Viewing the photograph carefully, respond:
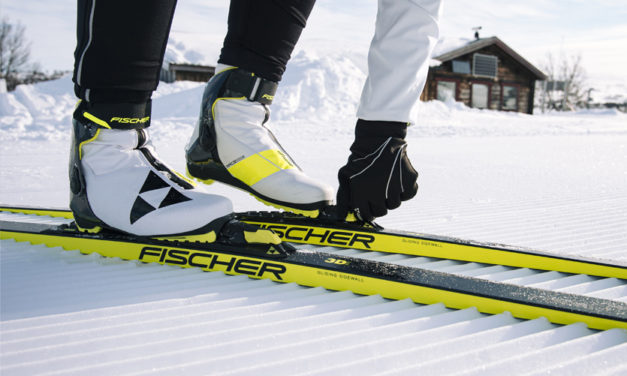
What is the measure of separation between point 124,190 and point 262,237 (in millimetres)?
318

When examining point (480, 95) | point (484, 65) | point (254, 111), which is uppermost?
point (484, 65)

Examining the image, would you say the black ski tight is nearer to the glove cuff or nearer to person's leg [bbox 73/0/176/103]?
person's leg [bbox 73/0/176/103]

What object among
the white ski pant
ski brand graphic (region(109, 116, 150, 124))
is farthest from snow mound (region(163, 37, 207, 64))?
the white ski pant

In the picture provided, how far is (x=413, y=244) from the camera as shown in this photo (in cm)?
104

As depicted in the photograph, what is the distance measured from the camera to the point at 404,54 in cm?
101

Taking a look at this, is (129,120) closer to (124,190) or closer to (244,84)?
(124,190)

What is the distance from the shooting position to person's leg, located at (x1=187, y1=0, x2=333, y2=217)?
117 centimetres

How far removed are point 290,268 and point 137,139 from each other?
48cm

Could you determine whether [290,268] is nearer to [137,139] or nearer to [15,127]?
[137,139]

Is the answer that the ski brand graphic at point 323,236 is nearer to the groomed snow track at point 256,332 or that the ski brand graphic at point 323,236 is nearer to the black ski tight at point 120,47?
the groomed snow track at point 256,332

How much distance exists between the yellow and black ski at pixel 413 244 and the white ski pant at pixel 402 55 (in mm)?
291

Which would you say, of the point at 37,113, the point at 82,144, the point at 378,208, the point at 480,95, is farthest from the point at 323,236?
the point at 480,95

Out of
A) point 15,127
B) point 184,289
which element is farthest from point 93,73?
point 15,127

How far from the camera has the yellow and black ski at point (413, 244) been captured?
90 centimetres
